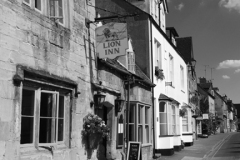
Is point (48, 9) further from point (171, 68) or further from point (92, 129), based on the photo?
point (171, 68)

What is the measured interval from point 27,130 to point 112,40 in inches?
169

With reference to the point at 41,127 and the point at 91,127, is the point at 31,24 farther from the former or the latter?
the point at 91,127

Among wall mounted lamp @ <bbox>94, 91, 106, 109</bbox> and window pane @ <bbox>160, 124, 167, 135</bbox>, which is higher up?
wall mounted lamp @ <bbox>94, 91, 106, 109</bbox>

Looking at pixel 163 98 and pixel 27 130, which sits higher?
pixel 163 98

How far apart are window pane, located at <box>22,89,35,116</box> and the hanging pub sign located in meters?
3.37

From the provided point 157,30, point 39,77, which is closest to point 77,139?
point 39,77

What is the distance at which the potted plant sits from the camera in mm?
9461

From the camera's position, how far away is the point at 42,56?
760 cm

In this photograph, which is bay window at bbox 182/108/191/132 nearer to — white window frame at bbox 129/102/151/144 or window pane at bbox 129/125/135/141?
white window frame at bbox 129/102/151/144

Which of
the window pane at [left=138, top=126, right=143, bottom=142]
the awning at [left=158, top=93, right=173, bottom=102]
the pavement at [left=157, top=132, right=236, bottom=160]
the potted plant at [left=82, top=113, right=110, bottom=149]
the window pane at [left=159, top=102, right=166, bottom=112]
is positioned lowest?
the pavement at [left=157, top=132, right=236, bottom=160]

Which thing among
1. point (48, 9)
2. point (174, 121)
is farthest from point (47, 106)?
point (174, 121)

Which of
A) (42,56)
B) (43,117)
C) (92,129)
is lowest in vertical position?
(92,129)

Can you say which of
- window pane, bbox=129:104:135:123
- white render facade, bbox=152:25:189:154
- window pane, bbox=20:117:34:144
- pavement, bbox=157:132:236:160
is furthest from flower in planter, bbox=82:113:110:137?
white render facade, bbox=152:25:189:154

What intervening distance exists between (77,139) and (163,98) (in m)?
9.75
